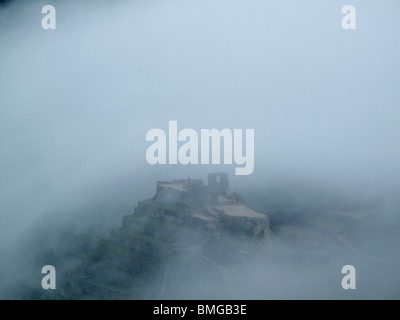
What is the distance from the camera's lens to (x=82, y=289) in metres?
29.4

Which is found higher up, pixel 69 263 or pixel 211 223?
pixel 211 223

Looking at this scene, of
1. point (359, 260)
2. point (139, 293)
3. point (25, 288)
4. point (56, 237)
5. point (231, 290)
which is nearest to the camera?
point (231, 290)

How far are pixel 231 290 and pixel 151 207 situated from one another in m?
8.12

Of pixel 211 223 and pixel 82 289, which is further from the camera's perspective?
pixel 82 289

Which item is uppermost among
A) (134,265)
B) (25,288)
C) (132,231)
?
(132,231)

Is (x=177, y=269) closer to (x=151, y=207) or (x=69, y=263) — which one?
(x=151, y=207)

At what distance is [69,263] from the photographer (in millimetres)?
32250

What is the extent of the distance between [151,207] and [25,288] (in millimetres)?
10721

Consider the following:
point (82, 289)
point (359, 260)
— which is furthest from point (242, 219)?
point (82, 289)

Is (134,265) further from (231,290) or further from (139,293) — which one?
(231,290)

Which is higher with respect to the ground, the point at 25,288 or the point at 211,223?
the point at 211,223

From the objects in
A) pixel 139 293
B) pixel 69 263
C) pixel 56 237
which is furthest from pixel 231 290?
pixel 56 237

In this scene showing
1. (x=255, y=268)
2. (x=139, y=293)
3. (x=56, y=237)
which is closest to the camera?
(x=255, y=268)

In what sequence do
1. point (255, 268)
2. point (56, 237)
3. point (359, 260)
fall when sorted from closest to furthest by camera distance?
point (255, 268) → point (359, 260) → point (56, 237)
